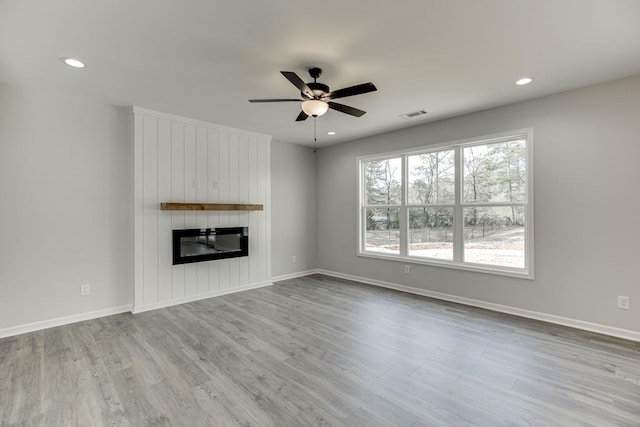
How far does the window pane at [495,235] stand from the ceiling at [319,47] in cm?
151

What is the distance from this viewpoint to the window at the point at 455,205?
3.91m

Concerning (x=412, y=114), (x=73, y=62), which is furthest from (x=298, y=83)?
(x=412, y=114)

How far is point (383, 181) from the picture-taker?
551 cm

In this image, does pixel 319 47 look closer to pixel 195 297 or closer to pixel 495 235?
pixel 495 235

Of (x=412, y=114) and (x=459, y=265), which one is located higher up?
(x=412, y=114)

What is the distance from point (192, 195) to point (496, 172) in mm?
4463

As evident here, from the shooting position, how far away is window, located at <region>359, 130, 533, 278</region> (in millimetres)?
3908

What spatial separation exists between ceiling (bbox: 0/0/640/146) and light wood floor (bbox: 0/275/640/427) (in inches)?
109

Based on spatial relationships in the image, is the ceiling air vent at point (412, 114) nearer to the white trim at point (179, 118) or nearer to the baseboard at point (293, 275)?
the white trim at point (179, 118)

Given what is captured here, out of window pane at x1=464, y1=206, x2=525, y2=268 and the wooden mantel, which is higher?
the wooden mantel

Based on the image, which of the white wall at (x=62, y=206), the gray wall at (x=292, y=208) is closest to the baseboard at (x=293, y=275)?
the gray wall at (x=292, y=208)

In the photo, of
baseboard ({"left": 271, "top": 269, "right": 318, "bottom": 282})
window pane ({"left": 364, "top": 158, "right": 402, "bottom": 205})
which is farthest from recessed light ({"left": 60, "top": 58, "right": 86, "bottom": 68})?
window pane ({"left": 364, "top": 158, "right": 402, "bottom": 205})

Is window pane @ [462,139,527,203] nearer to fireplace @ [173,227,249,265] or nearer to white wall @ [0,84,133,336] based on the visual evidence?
fireplace @ [173,227,249,265]

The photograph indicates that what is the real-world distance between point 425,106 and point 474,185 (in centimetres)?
138
